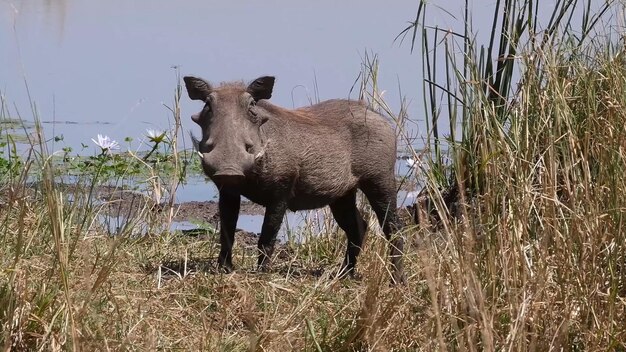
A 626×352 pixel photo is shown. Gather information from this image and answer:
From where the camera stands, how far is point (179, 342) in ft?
13.6

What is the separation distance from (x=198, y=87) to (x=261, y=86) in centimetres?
27

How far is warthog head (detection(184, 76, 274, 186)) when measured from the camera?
5148 millimetres

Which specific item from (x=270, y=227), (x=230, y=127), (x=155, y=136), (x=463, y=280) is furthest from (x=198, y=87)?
(x=463, y=280)

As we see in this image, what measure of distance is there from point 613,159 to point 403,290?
2.67 ft

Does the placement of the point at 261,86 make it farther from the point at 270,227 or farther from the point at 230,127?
the point at 270,227

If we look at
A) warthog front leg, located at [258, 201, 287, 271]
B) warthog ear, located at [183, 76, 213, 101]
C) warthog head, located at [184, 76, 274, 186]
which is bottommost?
warthog front leg, located at [258, 201, 287, 271]

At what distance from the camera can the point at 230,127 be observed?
5.23 metres

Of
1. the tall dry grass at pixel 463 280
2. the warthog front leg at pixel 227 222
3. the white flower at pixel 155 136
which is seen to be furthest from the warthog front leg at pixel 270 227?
the white flower at pixel 155 136

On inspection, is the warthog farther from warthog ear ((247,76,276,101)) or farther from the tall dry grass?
the tall dry grass

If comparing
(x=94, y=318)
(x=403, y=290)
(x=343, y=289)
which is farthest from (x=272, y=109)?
(x=94, y=318)

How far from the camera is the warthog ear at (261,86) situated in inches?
213

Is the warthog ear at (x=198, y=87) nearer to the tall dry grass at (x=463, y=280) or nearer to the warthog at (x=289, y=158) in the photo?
the warthog at (x=289, y=158)

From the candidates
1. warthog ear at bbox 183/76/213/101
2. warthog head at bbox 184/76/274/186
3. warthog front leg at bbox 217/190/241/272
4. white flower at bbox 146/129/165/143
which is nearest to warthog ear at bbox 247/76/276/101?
warthog head at bbox 184/76/274/186

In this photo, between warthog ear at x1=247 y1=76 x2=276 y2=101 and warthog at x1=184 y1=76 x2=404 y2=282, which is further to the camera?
warthog ear at x1=247 y1=76 x2=276 y2=101
